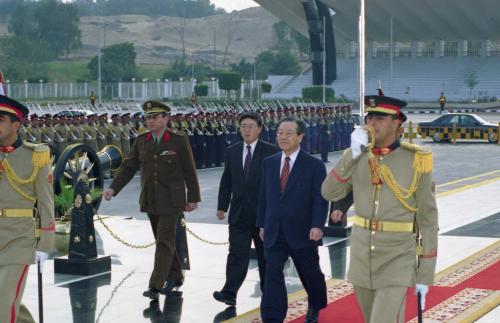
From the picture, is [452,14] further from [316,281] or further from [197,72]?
[316,281]

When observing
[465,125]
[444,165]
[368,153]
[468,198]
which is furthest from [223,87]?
[368,153]

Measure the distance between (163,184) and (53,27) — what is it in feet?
507

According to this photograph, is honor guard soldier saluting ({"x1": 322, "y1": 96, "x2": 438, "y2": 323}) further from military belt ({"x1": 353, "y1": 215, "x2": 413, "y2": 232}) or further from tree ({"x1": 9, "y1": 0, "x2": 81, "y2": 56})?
tree ({"x1": 9, "y1": 0, "x2": 81, "y2": 56})

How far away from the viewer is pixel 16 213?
275 inches

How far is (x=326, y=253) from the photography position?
12.6 metres

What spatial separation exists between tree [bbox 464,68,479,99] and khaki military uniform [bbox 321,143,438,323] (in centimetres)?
7780

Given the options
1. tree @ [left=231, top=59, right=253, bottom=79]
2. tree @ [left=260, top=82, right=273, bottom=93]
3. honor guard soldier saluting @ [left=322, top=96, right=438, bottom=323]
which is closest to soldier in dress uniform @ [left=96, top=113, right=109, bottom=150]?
honor guard soldier saluting @ [left=322, top=96, right=438, bottom=323]

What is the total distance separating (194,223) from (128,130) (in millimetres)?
10781

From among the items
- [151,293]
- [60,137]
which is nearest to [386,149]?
[151,293]

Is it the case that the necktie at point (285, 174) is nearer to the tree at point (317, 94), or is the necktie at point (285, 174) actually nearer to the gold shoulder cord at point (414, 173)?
the gold shoulder cord at point (414, 173)

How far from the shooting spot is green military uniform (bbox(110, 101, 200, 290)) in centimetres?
966

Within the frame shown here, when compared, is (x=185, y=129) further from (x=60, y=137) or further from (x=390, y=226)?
(x=390, y=226)

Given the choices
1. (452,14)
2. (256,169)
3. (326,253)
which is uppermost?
(452,14)

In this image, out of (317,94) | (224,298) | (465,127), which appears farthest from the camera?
(317,94)
